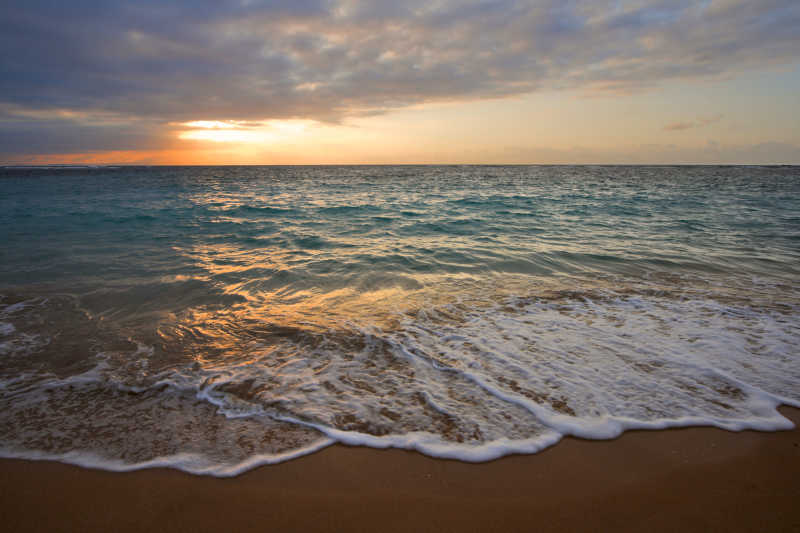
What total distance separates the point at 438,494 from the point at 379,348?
2050mm

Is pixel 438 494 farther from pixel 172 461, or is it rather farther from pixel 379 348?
pixel 379 348

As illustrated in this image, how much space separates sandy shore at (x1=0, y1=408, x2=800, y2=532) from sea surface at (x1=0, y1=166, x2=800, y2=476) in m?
0.16

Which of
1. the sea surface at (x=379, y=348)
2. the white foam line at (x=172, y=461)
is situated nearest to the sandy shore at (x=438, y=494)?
the white foam line at (x=172, y=461)

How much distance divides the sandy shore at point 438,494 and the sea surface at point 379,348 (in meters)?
0.16

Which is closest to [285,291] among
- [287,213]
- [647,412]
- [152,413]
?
[152,413]

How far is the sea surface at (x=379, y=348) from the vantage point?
8.96ft

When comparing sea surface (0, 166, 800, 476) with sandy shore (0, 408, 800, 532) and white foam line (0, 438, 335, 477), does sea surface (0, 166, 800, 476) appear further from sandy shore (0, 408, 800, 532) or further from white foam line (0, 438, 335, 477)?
sandy shore (0, 408, 800, 532)

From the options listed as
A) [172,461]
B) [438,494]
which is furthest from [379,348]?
[172,461]

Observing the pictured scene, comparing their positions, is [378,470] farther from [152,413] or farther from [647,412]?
[647,412]

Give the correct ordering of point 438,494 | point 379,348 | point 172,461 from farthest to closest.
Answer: point 379,348 → point 172,461 → point 438,494

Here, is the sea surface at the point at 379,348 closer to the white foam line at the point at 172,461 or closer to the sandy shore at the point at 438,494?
the white foam line at the point at 172,461

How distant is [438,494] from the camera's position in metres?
2.17

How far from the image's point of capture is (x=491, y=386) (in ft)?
10.8

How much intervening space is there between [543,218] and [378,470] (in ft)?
49.9
